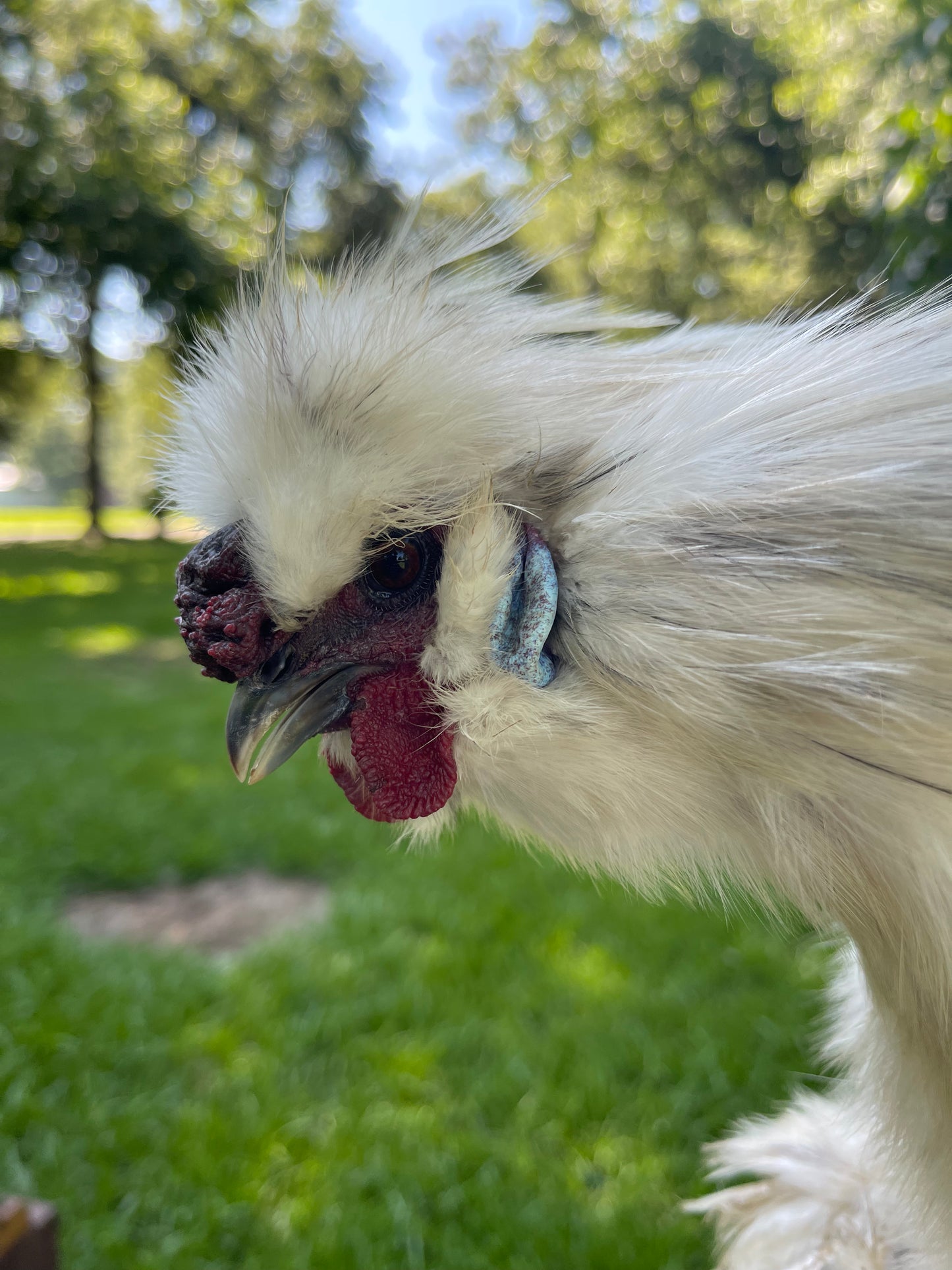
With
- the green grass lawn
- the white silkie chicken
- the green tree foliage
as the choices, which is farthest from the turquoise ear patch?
the green tree foliage

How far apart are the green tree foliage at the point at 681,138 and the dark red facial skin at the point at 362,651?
697 centimetres

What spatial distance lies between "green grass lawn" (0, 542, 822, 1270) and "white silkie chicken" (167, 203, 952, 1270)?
1.46 metres

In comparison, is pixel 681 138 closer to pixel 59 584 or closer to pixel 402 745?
pixel 59 584

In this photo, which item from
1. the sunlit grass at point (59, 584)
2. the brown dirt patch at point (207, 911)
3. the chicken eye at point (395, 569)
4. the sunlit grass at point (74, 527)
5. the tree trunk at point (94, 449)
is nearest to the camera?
the chicken eye at point (395, 569)

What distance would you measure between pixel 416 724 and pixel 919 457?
574 millimetres

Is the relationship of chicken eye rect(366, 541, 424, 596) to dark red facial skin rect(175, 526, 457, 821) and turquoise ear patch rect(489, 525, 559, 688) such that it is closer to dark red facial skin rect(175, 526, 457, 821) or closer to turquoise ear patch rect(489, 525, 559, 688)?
dark red facial skin rect(175, 526, 457, 821)

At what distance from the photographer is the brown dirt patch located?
3.36 metres

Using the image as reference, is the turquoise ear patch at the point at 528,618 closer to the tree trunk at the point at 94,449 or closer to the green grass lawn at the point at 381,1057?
the green grass lawn at the point at 381,1057

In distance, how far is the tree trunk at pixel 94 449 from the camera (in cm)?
1658

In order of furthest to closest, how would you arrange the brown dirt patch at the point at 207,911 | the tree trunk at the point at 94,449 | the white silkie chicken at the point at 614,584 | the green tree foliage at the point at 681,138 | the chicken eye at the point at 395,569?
1. the tree trunk at the point at 94,449
2. the green tree foliage at the point at 681,138
3. the brown dirt patch at the point at 207,911
4. the chicken eye at the point at 395,569
5. the white silkie chicken at the point at 614,584

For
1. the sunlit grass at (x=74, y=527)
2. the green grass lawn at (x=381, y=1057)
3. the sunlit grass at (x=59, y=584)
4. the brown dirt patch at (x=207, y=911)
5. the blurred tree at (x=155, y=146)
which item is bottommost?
the sunlit grass at (x=74, y=527)

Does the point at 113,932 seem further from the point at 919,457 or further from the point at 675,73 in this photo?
the point at 675,73

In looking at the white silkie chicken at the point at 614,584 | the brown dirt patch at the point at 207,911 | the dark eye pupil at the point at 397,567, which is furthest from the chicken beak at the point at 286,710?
the brown dirt patch at the point at 207,911

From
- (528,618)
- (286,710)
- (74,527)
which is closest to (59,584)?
(286,710)
